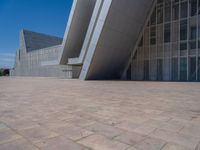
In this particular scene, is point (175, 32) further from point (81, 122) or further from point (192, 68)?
point (81, 122)

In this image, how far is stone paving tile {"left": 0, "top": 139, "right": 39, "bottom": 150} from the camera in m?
2.18

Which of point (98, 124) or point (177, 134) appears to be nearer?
point (177, 134)

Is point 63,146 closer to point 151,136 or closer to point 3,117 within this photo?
point 151,136

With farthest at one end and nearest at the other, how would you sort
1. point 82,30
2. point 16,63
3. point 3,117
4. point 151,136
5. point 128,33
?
point 16,63
point 82,30
point 128,33
point 3,117
point 151,136

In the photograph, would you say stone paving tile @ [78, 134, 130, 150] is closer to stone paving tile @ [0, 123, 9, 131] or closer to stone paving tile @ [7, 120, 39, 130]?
stone paving tile @ [7, 120, 39, 130]

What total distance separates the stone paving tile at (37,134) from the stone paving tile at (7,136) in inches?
4.2

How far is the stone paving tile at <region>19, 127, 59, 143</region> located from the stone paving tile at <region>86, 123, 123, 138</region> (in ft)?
A: 2.21

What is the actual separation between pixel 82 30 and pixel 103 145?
68.8 feet

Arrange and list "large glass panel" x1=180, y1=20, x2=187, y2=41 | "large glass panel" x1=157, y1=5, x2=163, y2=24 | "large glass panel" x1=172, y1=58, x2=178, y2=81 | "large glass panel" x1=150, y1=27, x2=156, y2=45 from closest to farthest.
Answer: "large glass panel" x1=180, y1=20, x2=187, y2=41
"large glass panel" x1=172, y1=58, x2=178, y2=81
"large glass panel" x1=157, y1=5, x2=163, y2=24
"large glass panel" x1=150, y1=27, x2=156, y2=45

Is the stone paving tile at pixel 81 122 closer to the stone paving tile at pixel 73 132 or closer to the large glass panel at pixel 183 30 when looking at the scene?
the stone paving tile at pixel 73 132

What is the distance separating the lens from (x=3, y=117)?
3666 mm

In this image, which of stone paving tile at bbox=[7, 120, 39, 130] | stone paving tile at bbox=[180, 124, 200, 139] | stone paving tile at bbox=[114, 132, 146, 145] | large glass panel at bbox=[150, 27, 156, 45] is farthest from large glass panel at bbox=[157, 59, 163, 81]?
stone paving tile at bbox=[7, 120, 39, 130]

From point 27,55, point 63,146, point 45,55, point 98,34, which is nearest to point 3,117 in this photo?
point 63,146

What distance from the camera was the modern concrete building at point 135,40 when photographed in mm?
16422
